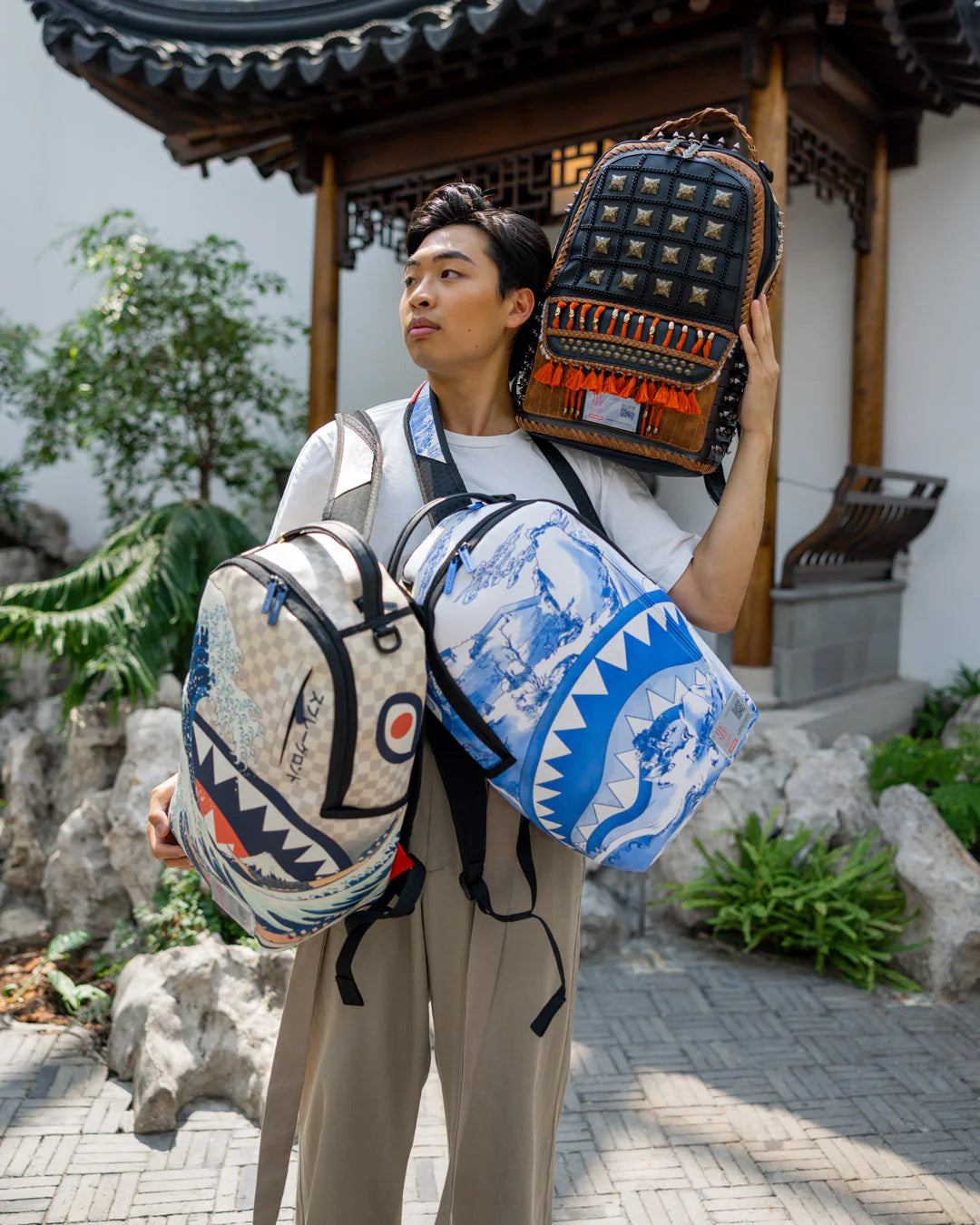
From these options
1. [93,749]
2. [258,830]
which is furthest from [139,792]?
[258,830]

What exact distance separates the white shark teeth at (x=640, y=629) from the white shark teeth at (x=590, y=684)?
0.24 feet

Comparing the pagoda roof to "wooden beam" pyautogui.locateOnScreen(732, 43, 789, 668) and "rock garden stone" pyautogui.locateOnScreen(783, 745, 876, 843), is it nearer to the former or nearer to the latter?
"wooden beam" pyautogui.locateOnScreen(732, 43, 789, 668)

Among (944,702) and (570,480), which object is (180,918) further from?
(944,702)

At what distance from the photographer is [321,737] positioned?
121cm

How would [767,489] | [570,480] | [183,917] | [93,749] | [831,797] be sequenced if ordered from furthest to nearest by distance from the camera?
[767,489] → [93,749] → [831,797] → [183,917] → [570,480]

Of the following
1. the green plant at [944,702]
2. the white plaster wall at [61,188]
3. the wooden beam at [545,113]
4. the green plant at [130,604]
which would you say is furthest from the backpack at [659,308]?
the white plaster wall at [61,188]

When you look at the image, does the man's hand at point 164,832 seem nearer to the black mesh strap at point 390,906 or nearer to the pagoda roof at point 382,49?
the black mesh strap at point 390,906

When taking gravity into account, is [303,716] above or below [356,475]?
below

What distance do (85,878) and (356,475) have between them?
128 inches

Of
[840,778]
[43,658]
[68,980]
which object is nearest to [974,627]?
[840,778]

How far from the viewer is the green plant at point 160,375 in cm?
583

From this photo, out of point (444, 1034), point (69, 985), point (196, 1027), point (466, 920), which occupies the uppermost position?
point (466, 920)

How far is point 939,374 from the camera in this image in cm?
584

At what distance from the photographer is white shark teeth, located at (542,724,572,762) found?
131cm
